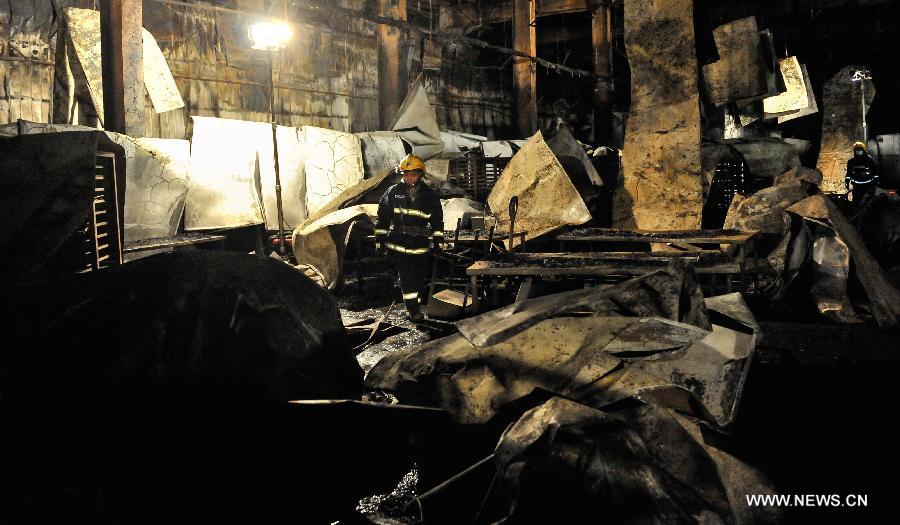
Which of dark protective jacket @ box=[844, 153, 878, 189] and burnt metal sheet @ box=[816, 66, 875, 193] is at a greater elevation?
burnt metal sheet @ box=[816, 66, 875, 193]

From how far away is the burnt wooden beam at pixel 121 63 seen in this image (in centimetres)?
946

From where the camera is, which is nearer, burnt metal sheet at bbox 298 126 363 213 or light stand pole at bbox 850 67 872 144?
burnt metal sheet at bbox 298 126 363 213

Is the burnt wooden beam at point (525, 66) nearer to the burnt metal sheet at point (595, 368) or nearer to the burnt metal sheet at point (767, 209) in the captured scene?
the burnt metal sheet at point (767, 209)

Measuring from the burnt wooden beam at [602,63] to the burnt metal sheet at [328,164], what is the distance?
27.1 ft

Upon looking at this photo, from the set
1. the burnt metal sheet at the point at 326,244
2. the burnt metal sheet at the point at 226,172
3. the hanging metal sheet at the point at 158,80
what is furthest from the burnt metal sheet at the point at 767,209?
the hanging metal sheet at the point at 158,80

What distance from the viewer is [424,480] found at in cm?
351

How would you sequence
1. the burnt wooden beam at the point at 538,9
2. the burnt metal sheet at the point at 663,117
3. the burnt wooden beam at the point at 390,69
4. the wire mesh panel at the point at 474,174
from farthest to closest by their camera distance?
the burnt wooden beam at the point at 538,9
the burnt wooden beam at the point at 390,69
the wire mesh panel at the point at 474,174
the burnt metal sheet at the point at 663,117

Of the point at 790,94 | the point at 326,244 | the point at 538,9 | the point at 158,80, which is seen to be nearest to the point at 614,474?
the point at 326,244

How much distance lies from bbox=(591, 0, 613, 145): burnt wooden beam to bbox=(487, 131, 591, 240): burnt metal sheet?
9736 millimetres

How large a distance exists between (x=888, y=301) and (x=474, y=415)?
20.4 ft

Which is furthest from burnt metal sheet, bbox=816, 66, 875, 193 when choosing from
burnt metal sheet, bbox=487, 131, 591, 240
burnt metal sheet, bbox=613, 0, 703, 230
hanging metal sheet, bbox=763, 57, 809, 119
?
burnt metal sheet, bbox=487, 131, 591, 240

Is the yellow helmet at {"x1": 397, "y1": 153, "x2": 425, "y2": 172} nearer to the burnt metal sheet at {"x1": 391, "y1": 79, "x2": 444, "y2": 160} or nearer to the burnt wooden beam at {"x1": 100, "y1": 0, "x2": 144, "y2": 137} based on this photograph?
the burnt wooden beam at {"x1": 100, "y1": 0, "x2": 144, "y2": 137}

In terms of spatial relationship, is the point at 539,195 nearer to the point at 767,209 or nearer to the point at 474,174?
the point at 767,209

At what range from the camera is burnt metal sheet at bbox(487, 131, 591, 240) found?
8.23m
